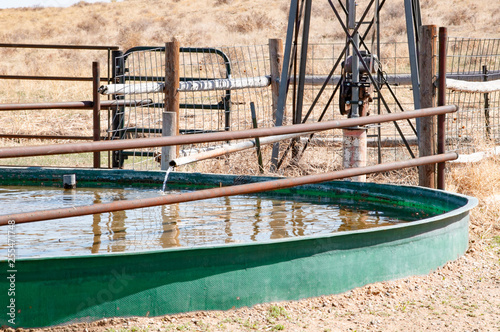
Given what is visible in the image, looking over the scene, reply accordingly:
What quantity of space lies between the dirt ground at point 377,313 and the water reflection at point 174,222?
3.06 feet

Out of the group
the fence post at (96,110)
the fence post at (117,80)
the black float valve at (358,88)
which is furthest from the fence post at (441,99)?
the fence post at (117,80)

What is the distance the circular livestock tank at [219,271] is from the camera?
3115 millimetres

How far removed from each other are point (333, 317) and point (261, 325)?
406mm

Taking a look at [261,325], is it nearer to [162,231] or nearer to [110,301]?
[110,301]

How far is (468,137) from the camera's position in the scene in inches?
293

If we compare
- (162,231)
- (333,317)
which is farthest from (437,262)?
(162,231)

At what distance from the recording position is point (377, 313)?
345 cm

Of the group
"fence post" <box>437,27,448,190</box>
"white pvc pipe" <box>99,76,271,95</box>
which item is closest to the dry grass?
"fence post" <box>437,27,448,190</box>

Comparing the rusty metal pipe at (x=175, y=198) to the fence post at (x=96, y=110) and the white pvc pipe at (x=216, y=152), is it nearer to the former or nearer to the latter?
the white pvc pipe at (x=216, y=152)

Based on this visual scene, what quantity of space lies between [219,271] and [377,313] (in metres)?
0.88

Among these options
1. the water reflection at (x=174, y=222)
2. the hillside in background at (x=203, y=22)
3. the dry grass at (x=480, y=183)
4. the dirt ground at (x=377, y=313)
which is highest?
the hillside in background at (x=203, y=22)

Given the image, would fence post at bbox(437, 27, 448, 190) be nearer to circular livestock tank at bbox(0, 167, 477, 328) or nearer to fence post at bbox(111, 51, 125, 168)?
circular livestock tank at bbox(0, 167, 477, 328)

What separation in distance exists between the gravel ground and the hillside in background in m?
24.8

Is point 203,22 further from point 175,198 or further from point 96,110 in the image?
point 175,198
